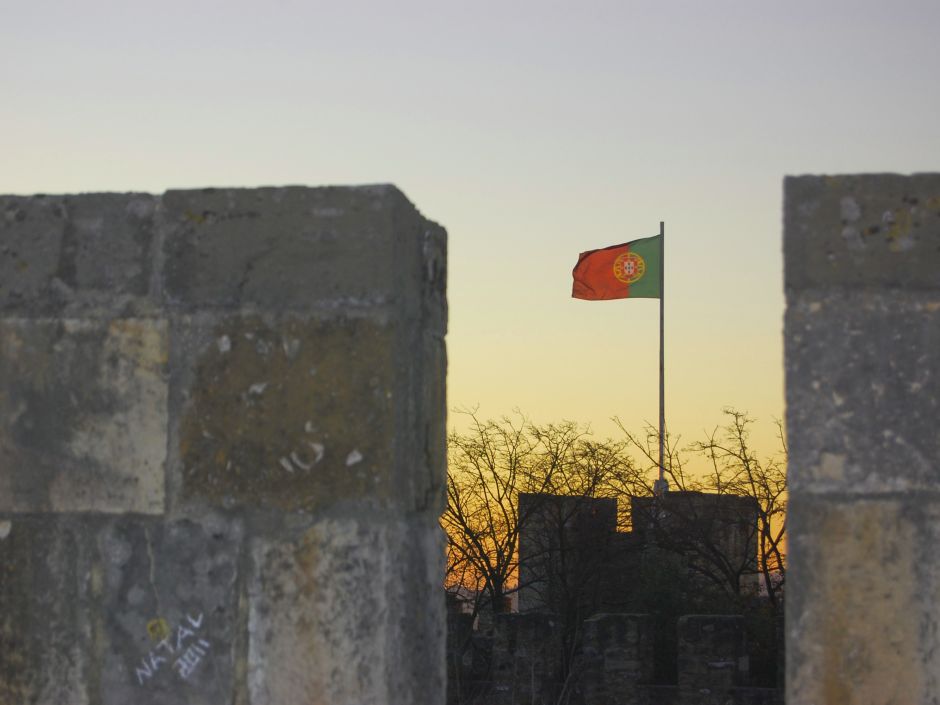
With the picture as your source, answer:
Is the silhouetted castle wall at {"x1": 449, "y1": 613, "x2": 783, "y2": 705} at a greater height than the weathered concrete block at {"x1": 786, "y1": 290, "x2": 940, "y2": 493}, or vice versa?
the weathered concrete block at {"x1": 786, "y1": 290, "x2": 940, "y2": 493}

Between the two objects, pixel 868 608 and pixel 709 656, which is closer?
pixel 868 608

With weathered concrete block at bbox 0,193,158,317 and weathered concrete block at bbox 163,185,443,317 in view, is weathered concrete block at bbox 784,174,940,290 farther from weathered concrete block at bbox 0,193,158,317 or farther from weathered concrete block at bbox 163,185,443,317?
weathered concrete block at bbox 0,193,158,317

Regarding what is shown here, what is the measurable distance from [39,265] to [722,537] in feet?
62.1

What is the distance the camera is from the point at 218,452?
3.43 m

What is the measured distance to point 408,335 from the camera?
3490mm

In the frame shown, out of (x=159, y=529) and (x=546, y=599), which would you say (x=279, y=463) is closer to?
(x=159, y=529)

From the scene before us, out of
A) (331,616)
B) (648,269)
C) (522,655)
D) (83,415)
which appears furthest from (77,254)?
(648,269)

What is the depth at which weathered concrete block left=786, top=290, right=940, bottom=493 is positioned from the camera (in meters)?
3.25

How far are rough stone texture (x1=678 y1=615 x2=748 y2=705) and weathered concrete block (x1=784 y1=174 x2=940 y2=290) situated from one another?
526 inches

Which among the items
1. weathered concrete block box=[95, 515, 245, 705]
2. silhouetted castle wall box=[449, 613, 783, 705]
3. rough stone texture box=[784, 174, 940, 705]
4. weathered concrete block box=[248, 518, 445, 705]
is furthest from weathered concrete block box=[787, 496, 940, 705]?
silhouetted castle wall box=[449, 613, 783, 705]

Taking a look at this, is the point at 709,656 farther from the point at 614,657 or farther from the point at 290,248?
the point at 290,248

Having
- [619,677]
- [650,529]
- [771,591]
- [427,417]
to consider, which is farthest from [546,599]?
[427,417]

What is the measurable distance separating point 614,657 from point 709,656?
1133mm

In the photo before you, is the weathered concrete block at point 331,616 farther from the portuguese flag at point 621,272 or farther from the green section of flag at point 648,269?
the green section of flag at point 648,269
